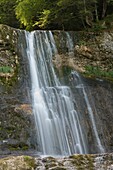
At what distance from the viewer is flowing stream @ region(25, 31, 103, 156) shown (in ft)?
35.8

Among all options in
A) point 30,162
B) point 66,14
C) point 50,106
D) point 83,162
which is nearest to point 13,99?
point 50,106

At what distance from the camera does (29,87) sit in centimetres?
1295

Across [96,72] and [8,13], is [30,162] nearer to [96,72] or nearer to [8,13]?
[96,72]

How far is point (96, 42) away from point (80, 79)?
2779 millimetres

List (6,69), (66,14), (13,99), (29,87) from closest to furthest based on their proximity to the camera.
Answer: (13,99) → (29,87) → (6,69) → (66,14)

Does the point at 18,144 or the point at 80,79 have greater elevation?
the point at 80,79

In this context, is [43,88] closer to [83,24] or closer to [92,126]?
[92,126]

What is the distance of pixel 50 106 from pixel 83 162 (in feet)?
21.7

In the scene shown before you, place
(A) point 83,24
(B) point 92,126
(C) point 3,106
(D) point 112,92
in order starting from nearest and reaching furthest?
(C) point 3,106
(B) point 92,126
(D) point 112,92
(A) point 83,24

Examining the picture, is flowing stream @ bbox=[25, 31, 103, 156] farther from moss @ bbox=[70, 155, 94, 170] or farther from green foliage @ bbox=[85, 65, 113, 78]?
moss @ bbox=[70, 155, 94, 170]

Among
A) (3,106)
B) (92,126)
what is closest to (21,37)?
(3,106)

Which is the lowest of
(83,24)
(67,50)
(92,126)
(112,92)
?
(92,126)

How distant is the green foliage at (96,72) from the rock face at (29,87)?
0.87 ft

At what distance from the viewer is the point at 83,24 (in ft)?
55.6
